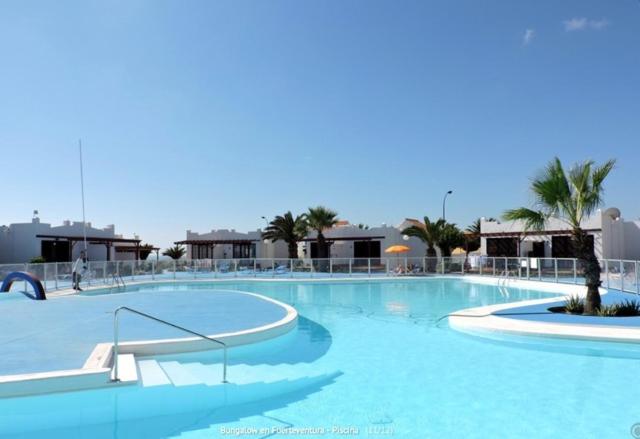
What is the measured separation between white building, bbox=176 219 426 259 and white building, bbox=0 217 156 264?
6732 mm

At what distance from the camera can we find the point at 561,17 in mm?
14781

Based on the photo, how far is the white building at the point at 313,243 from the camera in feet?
121

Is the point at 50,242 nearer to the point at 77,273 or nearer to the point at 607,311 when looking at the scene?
the point at 77,273

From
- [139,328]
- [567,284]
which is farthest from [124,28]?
[567,284]

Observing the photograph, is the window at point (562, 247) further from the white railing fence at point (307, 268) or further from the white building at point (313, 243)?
the white building at point (313, 243)

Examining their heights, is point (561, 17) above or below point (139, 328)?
above

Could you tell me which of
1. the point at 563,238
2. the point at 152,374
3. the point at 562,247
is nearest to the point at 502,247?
the point at 562,247

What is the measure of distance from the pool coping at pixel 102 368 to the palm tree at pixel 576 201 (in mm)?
8014

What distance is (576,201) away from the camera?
11852 millimetres

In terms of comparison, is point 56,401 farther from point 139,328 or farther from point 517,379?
point 517,379

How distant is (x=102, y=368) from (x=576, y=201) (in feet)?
37.9

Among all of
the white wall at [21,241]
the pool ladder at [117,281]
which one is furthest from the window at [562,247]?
the white wall at [21,241]

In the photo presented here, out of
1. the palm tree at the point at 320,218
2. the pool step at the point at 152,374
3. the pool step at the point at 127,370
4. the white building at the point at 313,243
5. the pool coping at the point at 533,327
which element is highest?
the palm tree at the point at 320,218

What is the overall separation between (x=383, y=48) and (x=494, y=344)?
12.7m
